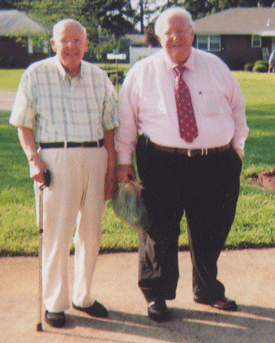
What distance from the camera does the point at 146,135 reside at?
10.4 feet

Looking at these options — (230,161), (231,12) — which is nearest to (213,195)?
(230,161)

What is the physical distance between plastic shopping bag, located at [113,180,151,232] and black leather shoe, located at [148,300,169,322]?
521 millimetres

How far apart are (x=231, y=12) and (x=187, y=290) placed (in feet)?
148

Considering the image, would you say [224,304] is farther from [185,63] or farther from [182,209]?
[185,63]

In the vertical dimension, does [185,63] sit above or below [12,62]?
above

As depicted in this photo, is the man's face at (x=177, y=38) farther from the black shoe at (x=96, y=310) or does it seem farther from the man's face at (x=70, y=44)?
the black shoe at (x=96, y=310)

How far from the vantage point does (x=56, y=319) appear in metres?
3.09

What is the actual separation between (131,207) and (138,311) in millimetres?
748

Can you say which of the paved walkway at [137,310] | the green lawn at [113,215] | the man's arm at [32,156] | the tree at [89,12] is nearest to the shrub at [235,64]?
the tree at [89,12]

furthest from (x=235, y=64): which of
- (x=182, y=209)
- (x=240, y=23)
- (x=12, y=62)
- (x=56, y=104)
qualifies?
(x=56, y=104)

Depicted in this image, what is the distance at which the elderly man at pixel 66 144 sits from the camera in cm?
288

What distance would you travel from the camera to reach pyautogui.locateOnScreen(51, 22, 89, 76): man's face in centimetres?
282

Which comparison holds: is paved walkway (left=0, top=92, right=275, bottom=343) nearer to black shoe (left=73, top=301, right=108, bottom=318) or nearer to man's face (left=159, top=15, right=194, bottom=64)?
black shoe (left=73, top=301, right=108, bottom=318)

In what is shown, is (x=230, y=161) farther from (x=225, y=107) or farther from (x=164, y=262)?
(x=164, y=262)
